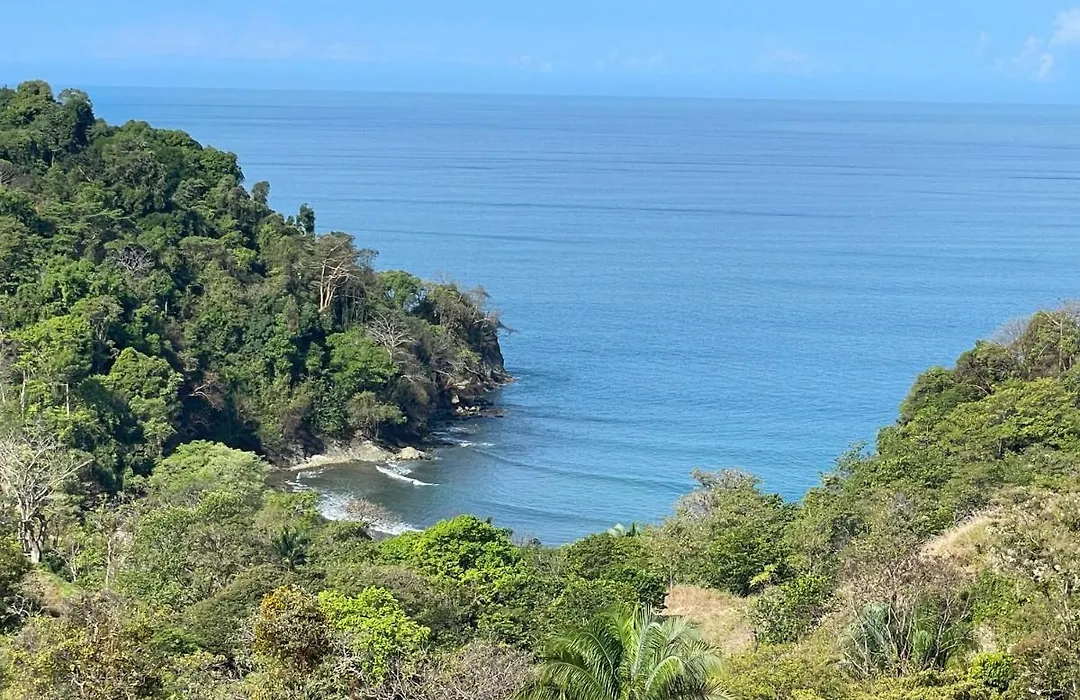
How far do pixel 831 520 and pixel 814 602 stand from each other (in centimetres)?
838

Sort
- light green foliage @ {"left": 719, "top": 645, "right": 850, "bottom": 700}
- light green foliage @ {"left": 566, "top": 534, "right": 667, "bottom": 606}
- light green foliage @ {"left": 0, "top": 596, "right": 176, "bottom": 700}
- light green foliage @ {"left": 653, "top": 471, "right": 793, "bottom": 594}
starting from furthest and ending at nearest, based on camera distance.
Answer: light green foliage @ {"left": 653, "top": 471, "right": 793, "bottom": 594} < light green foliage @ {"left": 566, "top": 534, "right": 667, "bottom": 606} < light green foliage @ {"left": 719, "top": 645, "right": 850, "bottom": 700} < light green foliage @ {"left": 0, "top": 596, "right": 176, "bottom": 700}

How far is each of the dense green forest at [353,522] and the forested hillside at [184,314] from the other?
0.49 ft

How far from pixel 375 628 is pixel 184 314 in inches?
1608

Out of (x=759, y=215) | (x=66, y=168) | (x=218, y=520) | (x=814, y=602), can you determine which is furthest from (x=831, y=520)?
(x=759, y=215)

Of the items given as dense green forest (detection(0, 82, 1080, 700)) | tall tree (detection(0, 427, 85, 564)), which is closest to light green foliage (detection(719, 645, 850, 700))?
dense green forest (detection(0, 82, 1080, 700))

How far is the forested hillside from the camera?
48656 mm

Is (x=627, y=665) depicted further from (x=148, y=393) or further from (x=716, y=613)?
(x=148, y=393)

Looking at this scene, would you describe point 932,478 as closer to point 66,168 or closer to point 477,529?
point 477,529

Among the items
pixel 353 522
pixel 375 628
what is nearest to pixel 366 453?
pixel 353 522

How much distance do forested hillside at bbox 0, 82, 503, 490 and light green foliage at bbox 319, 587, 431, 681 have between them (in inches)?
1006

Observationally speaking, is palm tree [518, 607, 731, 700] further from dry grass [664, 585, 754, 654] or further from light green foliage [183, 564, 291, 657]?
dry grass [664, 585, 754, 654]

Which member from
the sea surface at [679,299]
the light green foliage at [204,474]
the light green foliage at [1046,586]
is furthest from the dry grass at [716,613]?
the sea surface at [679,299]

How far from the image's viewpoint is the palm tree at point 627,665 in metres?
13.7

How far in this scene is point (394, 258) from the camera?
95375mm
